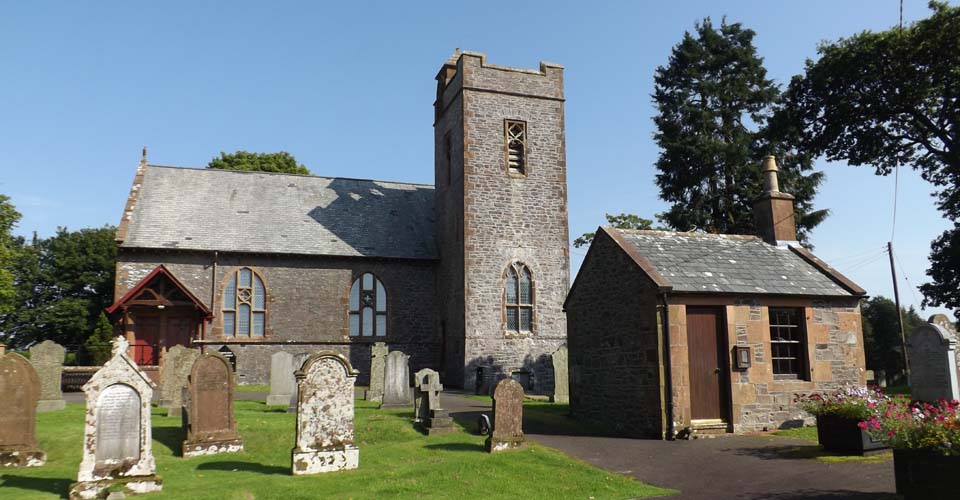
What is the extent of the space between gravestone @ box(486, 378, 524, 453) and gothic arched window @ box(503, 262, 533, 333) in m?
13.7

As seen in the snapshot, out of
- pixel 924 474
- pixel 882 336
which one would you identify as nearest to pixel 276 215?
pixel 924 474

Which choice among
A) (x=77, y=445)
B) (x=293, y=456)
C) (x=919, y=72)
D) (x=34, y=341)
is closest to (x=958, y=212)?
(x=919, y=72)

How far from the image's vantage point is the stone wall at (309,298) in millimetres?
Result: 25922

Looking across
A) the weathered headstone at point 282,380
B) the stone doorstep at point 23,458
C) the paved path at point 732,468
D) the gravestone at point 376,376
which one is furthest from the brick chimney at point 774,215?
the stone doorstep at point 23,458

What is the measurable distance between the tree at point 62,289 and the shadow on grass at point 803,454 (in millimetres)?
36563

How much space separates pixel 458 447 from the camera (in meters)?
12.9

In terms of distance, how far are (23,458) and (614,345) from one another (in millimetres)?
12307

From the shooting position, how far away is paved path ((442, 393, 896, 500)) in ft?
30.2

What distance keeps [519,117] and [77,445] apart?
2037 cm

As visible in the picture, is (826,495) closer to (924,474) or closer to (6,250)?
(924,474)

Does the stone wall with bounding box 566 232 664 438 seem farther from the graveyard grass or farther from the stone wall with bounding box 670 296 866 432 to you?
the graveyard grass

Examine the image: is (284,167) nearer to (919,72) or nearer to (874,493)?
(919,72)

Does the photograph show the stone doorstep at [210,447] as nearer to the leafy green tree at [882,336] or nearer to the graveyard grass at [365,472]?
the graveyard grass at [365,472]

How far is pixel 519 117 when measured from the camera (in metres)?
27.9
